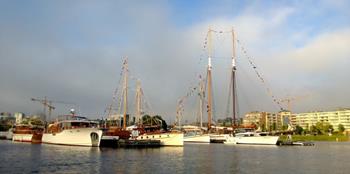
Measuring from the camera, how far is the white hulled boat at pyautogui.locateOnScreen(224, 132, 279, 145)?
475 feet

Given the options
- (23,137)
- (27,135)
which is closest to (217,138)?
(27,135)

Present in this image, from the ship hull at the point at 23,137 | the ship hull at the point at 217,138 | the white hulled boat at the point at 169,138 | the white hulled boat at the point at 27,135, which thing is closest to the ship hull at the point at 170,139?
the white hulled boat at the point at 169,138

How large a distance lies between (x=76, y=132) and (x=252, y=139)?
7103 centimetres

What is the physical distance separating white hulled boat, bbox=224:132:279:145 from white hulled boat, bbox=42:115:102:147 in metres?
66.1

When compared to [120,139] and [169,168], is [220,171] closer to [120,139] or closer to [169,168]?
[169,168]

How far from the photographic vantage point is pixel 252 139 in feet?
487

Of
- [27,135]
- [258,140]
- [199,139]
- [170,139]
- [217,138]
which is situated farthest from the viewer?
[199,139]

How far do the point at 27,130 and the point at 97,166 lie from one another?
133 metres

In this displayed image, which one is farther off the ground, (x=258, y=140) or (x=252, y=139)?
(x=252, y=139)

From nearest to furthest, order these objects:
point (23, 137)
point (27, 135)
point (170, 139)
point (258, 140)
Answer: point (170, 139) < point (258, 140) < point (27, 135) < point (23, 137)

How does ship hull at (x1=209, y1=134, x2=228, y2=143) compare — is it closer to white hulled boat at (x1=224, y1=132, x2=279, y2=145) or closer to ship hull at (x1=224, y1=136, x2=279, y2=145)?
white hulled boat at (x1=224, y1=132, x2=279, y2=145)

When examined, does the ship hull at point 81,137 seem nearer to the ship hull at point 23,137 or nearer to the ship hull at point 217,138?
the ship hull at point 23,137

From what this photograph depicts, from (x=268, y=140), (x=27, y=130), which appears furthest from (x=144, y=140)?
(x=27, y=130)

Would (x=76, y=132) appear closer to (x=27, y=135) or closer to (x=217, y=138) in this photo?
(x=27, y=135)
